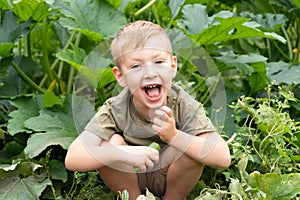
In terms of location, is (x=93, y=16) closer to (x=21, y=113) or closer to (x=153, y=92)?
(x=21, y=113)

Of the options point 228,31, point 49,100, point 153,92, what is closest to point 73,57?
point 49,100

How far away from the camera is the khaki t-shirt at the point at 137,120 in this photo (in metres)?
1.89

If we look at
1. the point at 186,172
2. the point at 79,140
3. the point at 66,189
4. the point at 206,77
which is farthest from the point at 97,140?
the point at 206,77

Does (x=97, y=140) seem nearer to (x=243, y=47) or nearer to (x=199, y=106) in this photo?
(x=199, y=106)

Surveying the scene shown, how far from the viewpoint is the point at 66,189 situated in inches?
93.9

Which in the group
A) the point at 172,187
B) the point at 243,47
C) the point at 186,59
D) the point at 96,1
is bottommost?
the point at 243,47

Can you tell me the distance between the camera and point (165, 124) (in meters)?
1.74

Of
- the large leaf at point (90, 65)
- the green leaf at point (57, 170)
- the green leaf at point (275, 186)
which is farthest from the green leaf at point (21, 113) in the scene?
the green leaf at point (275, 186)

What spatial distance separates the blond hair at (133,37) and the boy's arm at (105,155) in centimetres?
24

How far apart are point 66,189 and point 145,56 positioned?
865mm

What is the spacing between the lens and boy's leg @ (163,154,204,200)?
1.90m

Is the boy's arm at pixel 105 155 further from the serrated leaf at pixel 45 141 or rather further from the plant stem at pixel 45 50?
the plant stem at pixel 45 50

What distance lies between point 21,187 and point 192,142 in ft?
2.27

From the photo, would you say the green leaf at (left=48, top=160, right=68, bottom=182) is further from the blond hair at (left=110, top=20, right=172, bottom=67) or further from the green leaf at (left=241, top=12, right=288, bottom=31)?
the green leaf at (left=241, top=12, right=288, bottom=31)
